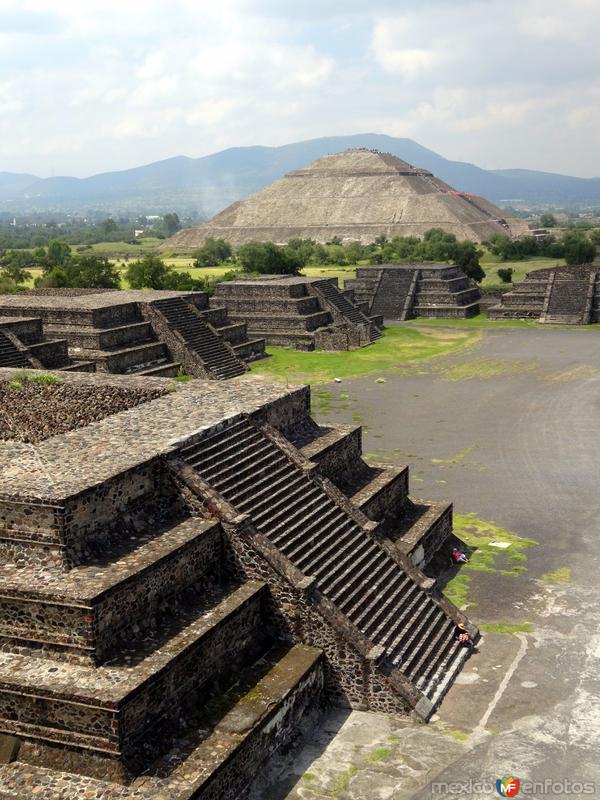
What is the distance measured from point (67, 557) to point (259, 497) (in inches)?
140

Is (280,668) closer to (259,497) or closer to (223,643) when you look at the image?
(223,643)

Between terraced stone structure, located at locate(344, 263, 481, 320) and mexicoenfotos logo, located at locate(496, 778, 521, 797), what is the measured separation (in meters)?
40.6

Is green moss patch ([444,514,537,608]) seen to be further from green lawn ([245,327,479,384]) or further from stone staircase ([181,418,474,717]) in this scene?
green lawn ([245,327,479,384])

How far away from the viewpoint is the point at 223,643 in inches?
420

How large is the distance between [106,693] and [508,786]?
4534 millimetres

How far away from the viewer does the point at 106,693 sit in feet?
29.1

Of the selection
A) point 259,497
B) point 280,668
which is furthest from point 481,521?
point 280,668

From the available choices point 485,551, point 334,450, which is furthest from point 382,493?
point 485,551

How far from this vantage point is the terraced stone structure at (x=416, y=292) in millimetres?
49875

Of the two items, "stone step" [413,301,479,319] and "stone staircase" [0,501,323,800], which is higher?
"stone step" [413,301,479,319]

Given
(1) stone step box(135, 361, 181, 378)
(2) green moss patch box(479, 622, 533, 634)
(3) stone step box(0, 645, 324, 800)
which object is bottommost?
(2) green moss patch box(479, 622, 533, 634)

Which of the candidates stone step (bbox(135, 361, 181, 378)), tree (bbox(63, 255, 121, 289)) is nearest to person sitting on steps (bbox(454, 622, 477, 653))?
stone step (bbox(135, 361, 181, 378))

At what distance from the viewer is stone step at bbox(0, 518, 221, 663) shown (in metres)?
9.44

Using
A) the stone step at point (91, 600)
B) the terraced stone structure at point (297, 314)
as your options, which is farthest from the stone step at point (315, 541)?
the terraced stone structure at point (297, 314)
